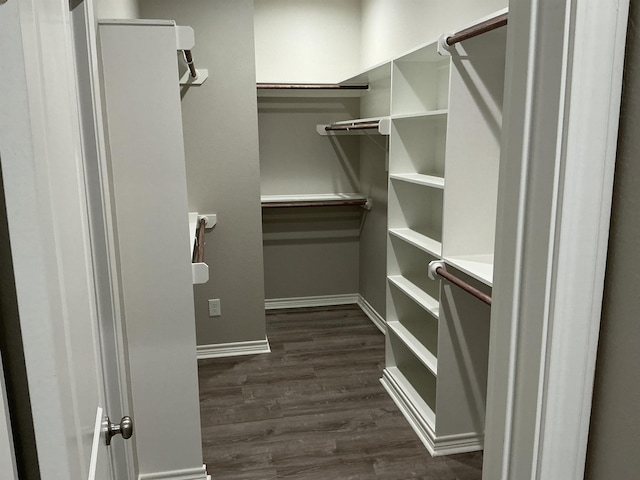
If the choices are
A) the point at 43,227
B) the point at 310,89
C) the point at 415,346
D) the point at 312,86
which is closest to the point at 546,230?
the point at 43,227

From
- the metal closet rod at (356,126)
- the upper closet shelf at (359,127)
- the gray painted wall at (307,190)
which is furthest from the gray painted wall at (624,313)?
the gray painted wall at (307,190)

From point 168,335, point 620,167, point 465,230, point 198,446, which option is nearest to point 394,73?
point 465,230

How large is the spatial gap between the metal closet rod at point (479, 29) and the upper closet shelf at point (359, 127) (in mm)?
751

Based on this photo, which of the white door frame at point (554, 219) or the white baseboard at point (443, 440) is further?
the white baseboard at point (443, 440)

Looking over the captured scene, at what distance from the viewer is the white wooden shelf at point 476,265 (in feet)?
6.31

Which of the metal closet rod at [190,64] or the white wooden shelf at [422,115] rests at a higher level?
the metal closet rod at [190,64]

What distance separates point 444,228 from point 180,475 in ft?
4.81

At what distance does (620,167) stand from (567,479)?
409mm

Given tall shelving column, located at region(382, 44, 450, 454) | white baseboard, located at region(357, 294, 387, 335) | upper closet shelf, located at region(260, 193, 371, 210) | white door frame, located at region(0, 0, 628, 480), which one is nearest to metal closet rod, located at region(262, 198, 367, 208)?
upper closet shelf, located at region(260, 193, 371, 210)

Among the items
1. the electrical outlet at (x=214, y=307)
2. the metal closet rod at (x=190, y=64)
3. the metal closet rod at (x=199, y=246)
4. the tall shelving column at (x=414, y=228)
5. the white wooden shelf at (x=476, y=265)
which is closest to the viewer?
the white wooden shelf at (x=476, y=265)

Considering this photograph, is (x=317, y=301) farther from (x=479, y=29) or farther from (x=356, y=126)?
(x=479, y=29)

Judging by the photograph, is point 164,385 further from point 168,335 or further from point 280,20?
point 280,20

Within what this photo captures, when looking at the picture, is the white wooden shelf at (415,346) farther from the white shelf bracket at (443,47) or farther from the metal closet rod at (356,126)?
the white shelf bracket at (443,47)

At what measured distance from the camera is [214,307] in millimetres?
3480
